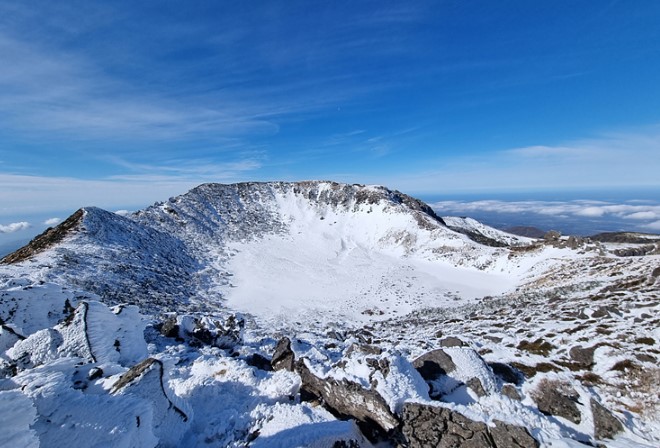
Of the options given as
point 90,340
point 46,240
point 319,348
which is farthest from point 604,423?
point 46,240

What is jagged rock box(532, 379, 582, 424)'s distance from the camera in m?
10.0

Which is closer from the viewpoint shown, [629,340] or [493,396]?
[493,396]

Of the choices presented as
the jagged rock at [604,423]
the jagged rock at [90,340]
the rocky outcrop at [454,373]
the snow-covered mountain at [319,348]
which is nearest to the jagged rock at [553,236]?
the snow-covered mountain at [319,348]

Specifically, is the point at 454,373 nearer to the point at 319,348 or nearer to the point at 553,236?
the point at 319,348

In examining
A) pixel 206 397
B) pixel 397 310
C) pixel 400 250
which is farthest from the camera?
pixel 400 250

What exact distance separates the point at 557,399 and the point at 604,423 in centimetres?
124

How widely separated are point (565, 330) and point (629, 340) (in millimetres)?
3057

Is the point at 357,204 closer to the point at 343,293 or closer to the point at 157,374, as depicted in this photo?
the point at 343,293

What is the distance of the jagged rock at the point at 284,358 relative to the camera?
40.6 feet

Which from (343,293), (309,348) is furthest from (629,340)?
(343,293)

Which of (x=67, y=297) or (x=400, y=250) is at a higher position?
(x=67, y=297)

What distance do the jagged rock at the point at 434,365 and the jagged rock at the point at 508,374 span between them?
227 centimetres

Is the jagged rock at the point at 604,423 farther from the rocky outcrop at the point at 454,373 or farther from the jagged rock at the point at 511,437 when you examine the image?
the jagged rock at the point at 511,437

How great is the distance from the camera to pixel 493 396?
10.6 metres
